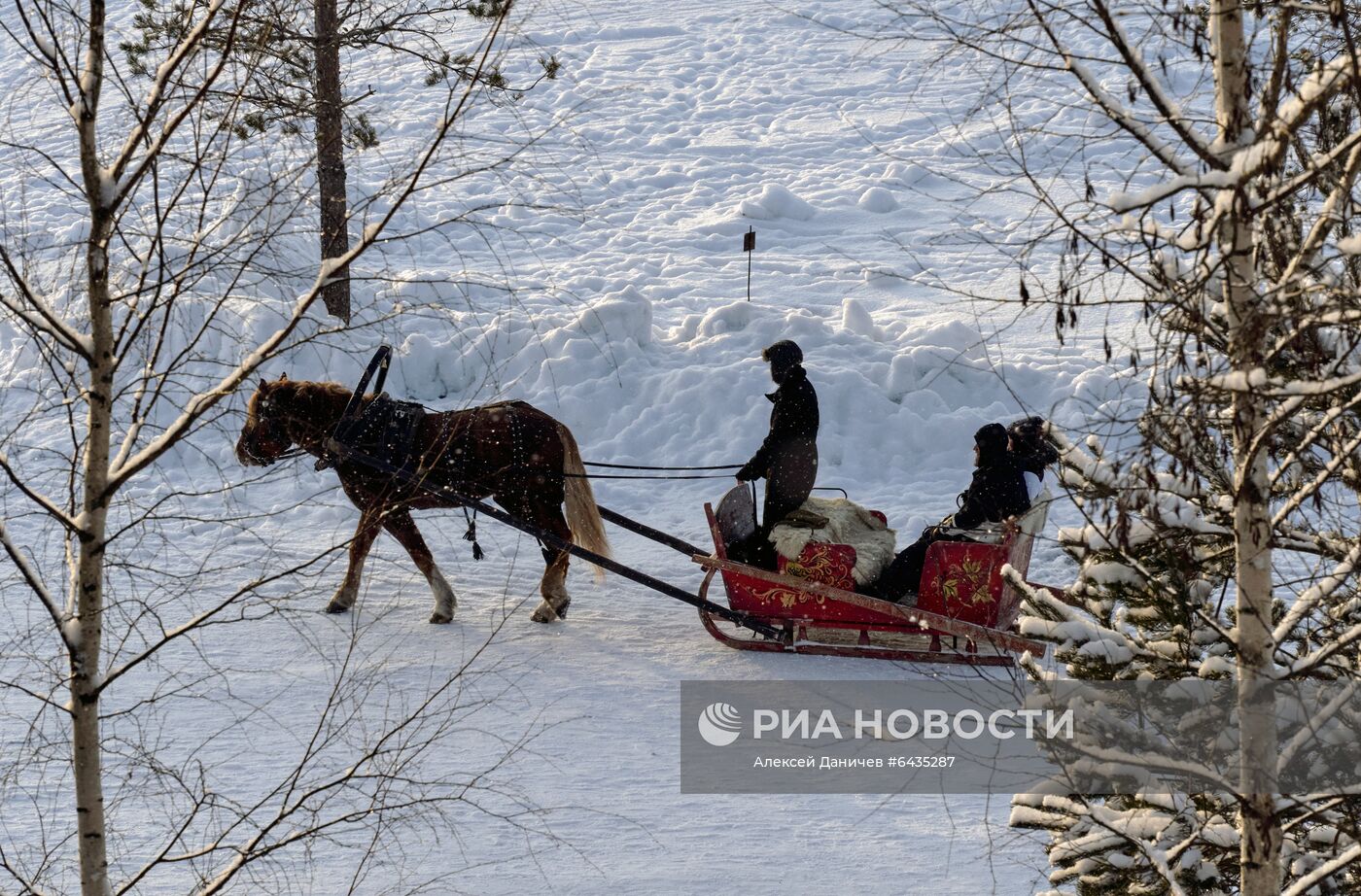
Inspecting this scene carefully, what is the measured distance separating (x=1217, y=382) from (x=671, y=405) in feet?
31.3

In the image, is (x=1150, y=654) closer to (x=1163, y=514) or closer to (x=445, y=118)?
(x=1163, y=514)

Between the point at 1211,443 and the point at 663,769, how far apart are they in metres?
3.88

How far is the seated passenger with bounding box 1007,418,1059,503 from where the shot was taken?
7336mm

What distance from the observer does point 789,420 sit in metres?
8.09

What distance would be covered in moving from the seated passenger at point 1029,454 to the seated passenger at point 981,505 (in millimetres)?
37

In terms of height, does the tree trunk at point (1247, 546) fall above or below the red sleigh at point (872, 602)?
above

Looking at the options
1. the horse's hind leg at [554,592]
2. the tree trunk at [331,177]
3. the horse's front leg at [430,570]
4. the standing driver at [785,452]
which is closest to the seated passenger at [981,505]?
the standing driver at [785,452]

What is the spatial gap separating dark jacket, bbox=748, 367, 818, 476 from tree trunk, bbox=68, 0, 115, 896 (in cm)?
503

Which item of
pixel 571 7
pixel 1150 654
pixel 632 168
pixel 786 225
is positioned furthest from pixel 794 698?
pixel 571 7

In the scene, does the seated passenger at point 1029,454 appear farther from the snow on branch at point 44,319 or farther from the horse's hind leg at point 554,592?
the snow on branch at point 44,319

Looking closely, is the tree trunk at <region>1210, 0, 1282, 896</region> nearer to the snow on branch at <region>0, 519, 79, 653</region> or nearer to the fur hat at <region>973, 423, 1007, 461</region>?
the snow on branch at <region>0, 519, 79, 653</region>

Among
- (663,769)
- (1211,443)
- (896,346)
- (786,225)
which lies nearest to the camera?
(1211,443)

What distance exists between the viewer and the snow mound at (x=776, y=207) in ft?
59.1

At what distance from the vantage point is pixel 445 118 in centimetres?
327
